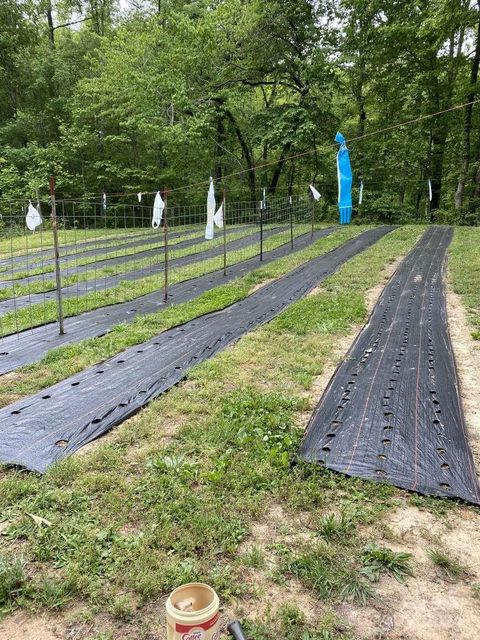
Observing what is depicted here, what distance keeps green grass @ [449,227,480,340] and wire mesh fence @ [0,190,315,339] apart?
3873mm

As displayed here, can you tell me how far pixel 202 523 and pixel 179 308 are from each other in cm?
416

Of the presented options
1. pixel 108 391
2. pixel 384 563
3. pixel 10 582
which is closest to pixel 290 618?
pixel 384 563

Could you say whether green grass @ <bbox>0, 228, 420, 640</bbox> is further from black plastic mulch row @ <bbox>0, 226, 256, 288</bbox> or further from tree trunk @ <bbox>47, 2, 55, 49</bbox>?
tree trunk @ <bbox>47, 2, 55, 49</bbox>

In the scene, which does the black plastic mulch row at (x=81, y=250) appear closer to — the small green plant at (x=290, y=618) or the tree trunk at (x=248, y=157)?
the tree trunk at (x=248, y=157)

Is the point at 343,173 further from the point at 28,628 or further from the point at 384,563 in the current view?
the point at 28,628

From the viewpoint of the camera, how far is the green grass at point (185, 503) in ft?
5.52

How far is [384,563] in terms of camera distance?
179cm

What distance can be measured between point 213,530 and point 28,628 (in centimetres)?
78

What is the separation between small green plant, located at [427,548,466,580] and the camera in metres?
1.74

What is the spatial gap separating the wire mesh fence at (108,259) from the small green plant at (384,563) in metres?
4.14

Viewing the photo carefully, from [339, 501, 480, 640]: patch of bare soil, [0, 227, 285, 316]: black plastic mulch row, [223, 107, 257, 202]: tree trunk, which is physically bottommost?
[339, 501, 480, 640]: patch of bare soil

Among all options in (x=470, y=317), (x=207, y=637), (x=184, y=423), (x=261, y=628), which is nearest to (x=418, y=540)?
(x=261, y=628)

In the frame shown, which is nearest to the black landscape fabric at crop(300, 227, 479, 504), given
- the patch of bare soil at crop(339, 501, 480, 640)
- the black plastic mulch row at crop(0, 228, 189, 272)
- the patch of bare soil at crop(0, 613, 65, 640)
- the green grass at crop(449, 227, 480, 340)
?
the patch of bare soil at crop(339, 501, 480, 640)

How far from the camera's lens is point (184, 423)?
9.71 feet
